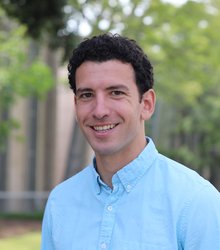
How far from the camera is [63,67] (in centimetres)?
1986

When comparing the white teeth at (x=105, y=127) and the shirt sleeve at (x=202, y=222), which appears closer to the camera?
the shirt sleeve at (x=202, y=222)

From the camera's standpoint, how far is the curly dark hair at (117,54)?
221 cm

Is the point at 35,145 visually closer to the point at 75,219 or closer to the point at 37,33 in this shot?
the point at 37,33

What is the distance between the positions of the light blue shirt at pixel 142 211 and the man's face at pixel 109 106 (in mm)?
104

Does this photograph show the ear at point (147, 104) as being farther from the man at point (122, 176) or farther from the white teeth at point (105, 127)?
the white teeth at point (105, 127)

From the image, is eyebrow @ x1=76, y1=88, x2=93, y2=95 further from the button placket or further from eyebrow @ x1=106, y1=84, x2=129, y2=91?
the button placket

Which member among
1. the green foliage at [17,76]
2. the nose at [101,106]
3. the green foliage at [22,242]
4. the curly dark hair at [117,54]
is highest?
the green foliage at [17,76]

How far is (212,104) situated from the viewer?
23.2m

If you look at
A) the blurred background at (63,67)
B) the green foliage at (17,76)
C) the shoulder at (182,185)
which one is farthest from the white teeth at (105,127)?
the green foliage at (17,76)

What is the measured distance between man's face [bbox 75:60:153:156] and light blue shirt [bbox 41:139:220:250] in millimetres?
104

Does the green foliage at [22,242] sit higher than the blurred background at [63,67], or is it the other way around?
the blurred background at [63,67]

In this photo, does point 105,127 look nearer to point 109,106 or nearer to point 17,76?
point 109,106

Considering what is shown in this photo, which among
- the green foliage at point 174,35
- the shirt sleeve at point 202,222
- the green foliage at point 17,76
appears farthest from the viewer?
the green foliage at point 174,35

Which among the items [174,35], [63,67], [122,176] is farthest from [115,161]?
[63,67]
